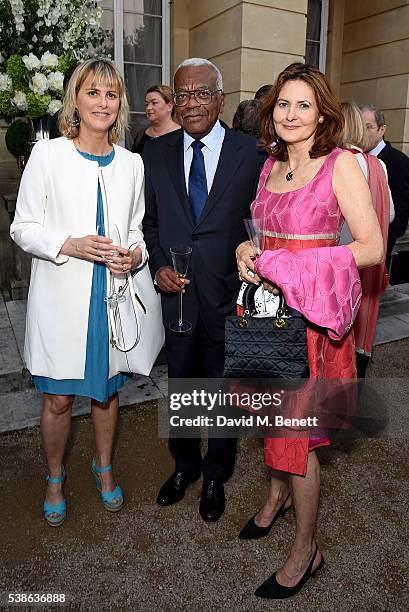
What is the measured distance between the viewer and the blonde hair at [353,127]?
3.80 m

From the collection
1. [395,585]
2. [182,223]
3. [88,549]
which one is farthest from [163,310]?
[395,585]

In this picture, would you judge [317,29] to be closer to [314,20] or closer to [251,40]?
[314,20]

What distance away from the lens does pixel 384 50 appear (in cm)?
929

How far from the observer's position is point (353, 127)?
3.82 m

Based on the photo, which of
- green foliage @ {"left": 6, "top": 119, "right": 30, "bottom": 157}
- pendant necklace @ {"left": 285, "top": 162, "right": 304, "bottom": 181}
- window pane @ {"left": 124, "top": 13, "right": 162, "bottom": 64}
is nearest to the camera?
pendant necklace @ {"left": 285, "top": 162, "right": 304, "bottom": 181}

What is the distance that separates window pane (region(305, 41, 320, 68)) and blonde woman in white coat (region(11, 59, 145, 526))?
8788 mm

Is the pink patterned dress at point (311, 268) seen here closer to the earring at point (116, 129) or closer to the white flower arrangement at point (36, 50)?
the earring at point (116, 129)

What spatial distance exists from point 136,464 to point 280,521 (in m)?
1.04

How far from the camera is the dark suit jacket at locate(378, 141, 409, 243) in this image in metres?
4.74

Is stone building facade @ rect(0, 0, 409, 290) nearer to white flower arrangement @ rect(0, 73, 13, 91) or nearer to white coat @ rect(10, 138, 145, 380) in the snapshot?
white flower arrangement @ rect(0, 73, 13, 91)

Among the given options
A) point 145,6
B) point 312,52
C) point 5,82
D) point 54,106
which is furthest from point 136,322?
point 312,52

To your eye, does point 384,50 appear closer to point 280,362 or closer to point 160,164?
point 160,164

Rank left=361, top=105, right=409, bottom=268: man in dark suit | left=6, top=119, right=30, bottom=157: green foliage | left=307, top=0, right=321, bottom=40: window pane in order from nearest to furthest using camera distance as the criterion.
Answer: left=361, top=105, right=409, bottom=268: man in dark suit
left=6, top=119, right=30, bottom=157: green foliage
left=307, top=0, right=321, bottom=40: window pane

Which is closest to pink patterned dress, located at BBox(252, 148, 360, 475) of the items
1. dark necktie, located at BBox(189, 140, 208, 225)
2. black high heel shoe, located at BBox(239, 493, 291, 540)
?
dark necktie, located at BBox(189, 140, 208, 225)
